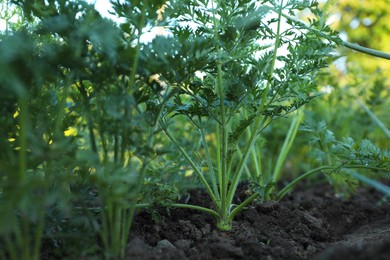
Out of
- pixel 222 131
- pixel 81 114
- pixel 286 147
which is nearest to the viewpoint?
pixel 81 114

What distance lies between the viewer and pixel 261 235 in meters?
2.01

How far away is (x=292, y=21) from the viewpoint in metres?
2.00

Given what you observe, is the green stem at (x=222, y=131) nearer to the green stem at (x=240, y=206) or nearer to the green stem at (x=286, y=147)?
the green stem at (x=240, y=206)

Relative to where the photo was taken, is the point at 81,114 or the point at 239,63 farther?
the point at 239,63

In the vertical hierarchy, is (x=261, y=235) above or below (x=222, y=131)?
below

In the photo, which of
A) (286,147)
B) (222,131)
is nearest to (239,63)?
(222,131)

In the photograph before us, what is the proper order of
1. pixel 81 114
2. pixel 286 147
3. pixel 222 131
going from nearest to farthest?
pixel 81 114 → pixel 222 131 → pixel 286 147

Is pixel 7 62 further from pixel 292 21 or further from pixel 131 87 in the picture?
pixel 292 21

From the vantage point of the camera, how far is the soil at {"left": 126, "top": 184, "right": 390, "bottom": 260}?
1685 millimetres

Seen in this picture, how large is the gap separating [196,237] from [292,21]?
3.17 ft

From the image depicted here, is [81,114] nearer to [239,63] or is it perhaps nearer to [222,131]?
[222,131]

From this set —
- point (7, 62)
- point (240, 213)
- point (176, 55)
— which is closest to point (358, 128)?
point (240, 213)

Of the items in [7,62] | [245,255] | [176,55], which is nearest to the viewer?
[7,62]

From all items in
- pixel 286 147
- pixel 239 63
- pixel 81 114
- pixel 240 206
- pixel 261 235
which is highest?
pixel 239 63
